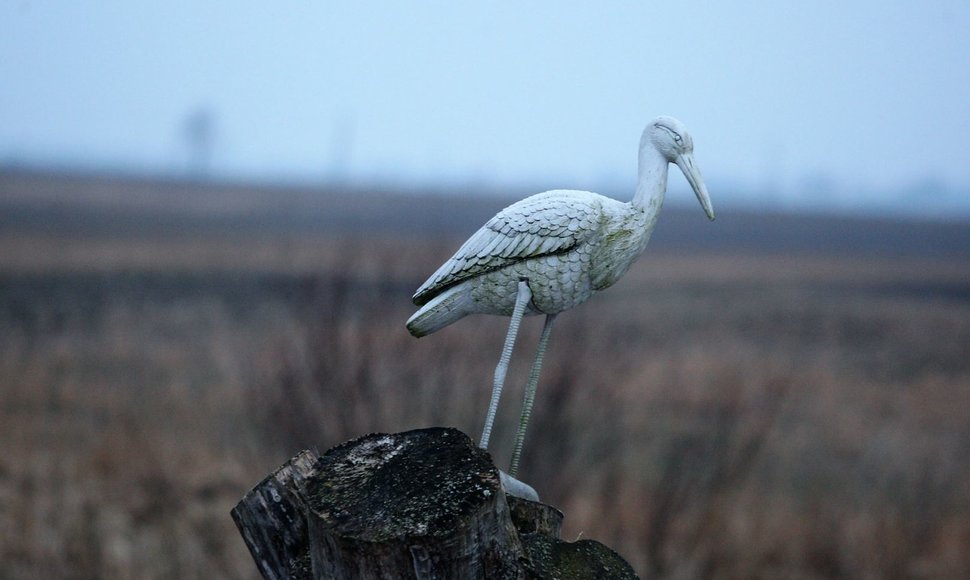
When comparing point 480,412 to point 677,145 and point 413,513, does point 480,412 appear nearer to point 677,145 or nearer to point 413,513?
point 677,145

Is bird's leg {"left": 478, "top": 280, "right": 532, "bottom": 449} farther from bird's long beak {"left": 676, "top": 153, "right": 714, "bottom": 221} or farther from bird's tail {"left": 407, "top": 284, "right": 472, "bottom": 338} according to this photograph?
bird's long beak {"left": 676, "top": 153, "right": 714, "bottom": 221}

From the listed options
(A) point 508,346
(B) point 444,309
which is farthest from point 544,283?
(B) point 444,309

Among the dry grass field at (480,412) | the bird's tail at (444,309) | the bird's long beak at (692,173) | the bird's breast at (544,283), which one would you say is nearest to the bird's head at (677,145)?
the bird's long beak at (692,173)

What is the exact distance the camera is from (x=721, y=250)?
27.7 meters

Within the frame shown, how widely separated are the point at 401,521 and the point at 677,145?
1.53 metres

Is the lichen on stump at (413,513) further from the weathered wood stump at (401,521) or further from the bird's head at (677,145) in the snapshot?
the bird's head at (677,145)

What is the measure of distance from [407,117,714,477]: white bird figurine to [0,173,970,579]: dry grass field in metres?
2.12

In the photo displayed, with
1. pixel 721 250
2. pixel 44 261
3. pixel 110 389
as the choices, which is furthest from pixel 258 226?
pixel 110 389

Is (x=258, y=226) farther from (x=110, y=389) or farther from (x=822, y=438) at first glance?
(x=822, y=438)

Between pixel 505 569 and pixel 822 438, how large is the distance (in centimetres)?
807

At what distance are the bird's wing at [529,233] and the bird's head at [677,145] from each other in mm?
277

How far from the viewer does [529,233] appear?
3.00m

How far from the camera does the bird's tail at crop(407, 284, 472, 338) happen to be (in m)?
3.12

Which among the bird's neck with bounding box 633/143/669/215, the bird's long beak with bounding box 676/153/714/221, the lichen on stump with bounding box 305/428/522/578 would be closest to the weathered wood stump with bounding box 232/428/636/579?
the lichen on stump with bounding box 305/428/522/578
